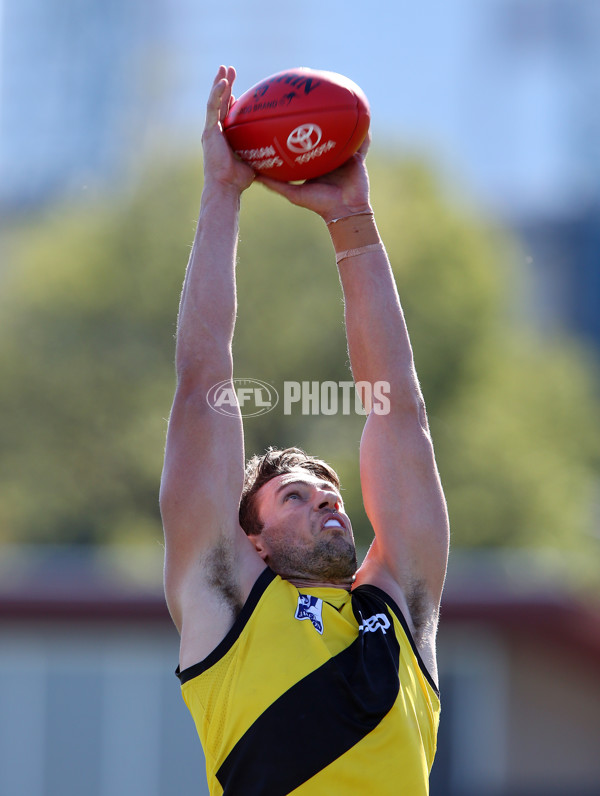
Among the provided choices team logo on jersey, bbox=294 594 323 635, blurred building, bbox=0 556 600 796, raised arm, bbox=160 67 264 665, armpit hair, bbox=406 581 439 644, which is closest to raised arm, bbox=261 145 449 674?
armpit hair, bbox=406 581 439 644

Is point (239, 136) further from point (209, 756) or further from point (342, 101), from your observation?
point (209, 756)

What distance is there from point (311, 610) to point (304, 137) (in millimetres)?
1715

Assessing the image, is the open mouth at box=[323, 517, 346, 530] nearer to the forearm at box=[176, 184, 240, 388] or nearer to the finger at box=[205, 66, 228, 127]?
the forearm at box=[176, 184, 240, 388]

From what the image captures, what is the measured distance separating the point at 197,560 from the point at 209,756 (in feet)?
2.02

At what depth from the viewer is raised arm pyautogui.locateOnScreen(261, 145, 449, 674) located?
12.7 ft

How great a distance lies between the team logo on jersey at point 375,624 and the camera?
12.0 feet

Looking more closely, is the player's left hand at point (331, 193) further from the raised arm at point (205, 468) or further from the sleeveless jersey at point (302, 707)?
the sleeveless jersey at point (302, 707)

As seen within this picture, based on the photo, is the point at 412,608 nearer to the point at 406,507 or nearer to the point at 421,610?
the point at 421,610

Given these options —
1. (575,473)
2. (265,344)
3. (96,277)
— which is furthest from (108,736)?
(575,473)

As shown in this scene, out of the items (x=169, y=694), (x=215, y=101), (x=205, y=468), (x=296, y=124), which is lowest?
(x=205, y=468)

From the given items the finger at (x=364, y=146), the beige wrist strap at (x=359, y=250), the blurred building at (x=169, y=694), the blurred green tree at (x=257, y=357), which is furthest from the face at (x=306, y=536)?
the blurred green tree at (x=257, y=357)

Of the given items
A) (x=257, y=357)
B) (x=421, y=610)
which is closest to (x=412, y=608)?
(x=421, y=610)

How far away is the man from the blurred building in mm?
10012

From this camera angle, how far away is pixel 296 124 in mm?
4035
